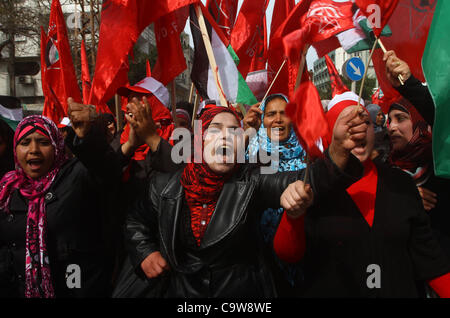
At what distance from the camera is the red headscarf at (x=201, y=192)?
1.94 meters

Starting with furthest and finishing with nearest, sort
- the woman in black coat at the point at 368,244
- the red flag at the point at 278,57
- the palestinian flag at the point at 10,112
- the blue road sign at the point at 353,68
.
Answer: the blue road sign at the point at 353,68 < the palestinian flag at the point at 10,112 < the red flag at the point at 278,57 < the woman in black coat at the point at 368,244

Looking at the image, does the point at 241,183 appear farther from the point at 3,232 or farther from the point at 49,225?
the point at 3,232

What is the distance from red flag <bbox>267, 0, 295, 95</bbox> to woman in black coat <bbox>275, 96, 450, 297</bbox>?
80.4 inches

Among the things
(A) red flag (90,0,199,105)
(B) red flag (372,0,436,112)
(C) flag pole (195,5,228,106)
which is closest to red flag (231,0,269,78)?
(C) flag pole (195,5,228,106)

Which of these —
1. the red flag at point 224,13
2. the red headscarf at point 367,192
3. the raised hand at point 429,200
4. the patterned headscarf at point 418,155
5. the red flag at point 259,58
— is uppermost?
the red flag at point 224,13

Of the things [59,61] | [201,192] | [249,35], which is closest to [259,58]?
[249,35]

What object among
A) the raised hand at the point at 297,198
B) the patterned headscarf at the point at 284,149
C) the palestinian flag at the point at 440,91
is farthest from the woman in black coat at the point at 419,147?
the raised hand at the point at 297,198

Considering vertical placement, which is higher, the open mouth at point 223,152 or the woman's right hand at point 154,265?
the open mouth at point 223,152

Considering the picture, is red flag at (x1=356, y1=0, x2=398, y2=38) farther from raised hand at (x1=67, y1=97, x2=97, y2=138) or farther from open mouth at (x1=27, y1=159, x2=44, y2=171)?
open mouth at (x1=27, y1=159, x2=44, y2=171)

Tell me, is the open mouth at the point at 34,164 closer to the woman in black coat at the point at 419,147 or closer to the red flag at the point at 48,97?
the red flag at the point at 48,97

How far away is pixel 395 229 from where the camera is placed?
1.86 metres

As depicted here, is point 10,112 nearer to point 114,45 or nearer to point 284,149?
point 114,45

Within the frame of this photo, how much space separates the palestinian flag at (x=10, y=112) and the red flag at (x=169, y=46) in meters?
1.94
